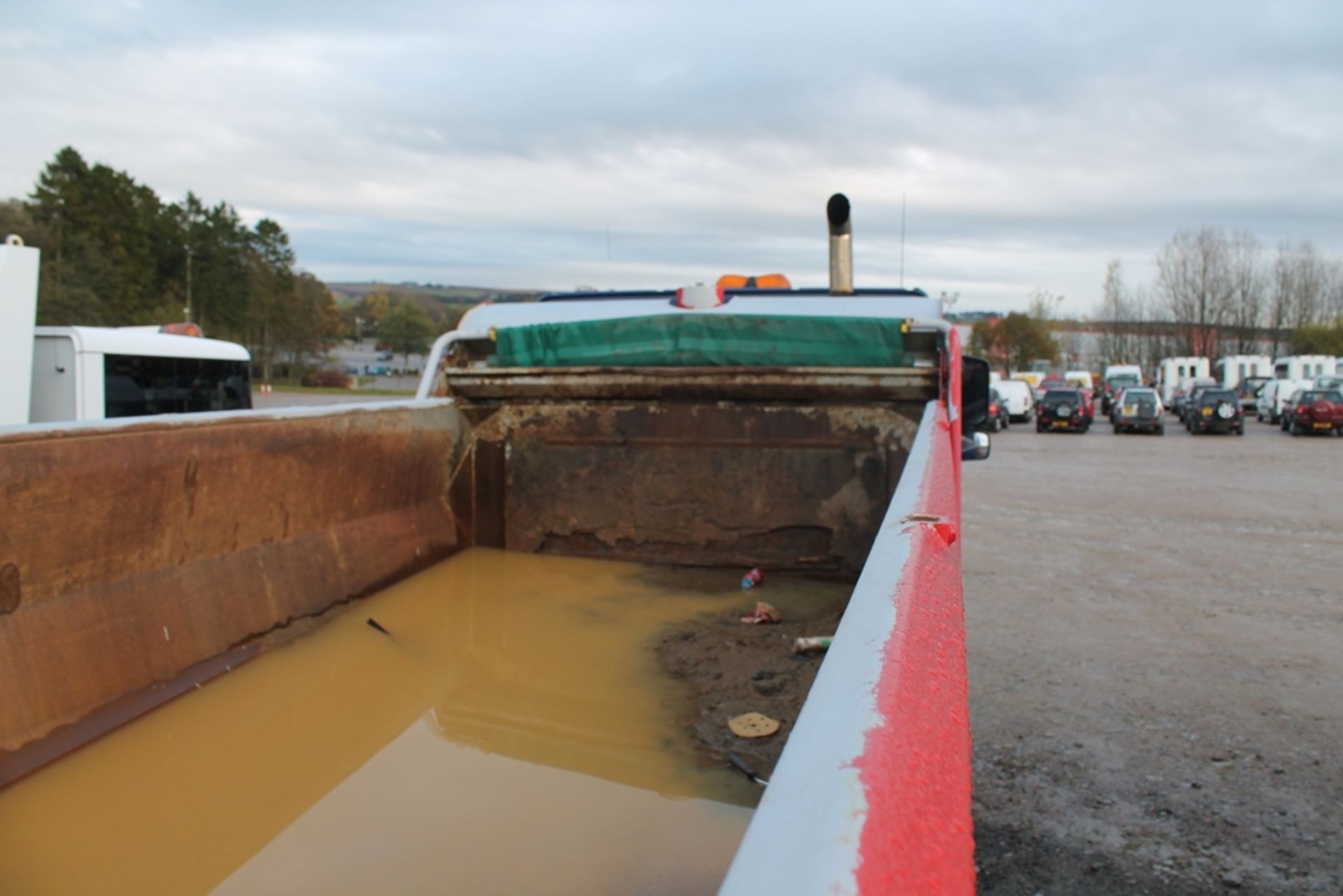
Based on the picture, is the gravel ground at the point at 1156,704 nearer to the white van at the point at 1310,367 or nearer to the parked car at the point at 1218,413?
the parked car at the point at 1218,413

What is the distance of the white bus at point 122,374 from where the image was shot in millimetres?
6961

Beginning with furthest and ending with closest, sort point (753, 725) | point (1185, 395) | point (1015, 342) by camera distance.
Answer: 1. point (1015, 342)
2. point (1185, 395)
3. point (753, 725)

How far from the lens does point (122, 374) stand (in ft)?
24.1

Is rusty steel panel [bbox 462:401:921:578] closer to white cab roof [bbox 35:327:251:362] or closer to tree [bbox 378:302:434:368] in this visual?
white cab roof [bbox 35:327:251:362]

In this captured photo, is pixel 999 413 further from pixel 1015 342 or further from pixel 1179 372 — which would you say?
pixel 1015 342

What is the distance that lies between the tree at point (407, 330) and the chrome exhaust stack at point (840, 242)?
103 m

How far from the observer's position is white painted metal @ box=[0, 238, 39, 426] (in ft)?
20.8

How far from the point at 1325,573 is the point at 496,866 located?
8734 mm

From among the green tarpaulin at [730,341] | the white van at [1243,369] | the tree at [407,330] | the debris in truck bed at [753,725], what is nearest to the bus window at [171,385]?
the green tarpaulin at [730,341]

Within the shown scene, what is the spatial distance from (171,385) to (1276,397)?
3963 cm

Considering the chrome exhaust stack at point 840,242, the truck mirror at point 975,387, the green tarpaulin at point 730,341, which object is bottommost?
the truck mirror at point 975,387

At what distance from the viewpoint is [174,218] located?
56219 mm

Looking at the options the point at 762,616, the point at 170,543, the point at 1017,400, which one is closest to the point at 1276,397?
the point at 1017,400

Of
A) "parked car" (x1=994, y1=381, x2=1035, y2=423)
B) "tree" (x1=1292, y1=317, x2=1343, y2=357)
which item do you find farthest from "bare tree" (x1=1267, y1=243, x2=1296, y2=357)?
"parked car" (x1=994, y1=381, x2=1035, y2=423)
